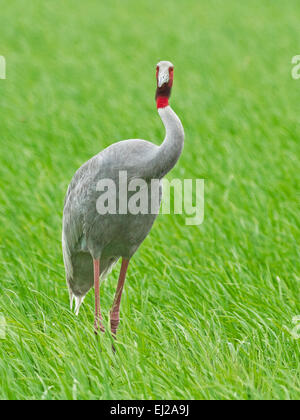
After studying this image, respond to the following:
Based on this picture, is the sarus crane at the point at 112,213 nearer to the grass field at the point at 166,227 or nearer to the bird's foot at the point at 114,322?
the bird's foot at the point at 114,322

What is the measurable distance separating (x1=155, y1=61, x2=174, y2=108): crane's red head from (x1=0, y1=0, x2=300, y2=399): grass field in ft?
3.81

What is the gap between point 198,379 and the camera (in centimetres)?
318

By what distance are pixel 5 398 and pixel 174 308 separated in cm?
132

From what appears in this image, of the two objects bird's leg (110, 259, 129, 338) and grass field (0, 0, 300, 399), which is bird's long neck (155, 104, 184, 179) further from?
grass field (0, 0, 300, 399)

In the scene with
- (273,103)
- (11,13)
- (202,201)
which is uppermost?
(11,13)

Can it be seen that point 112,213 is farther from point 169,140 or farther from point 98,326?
point 98,326

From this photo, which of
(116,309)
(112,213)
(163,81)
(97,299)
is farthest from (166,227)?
(163,81)

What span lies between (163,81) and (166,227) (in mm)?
2869

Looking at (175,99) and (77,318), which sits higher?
(175,99)

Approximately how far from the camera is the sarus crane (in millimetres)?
2885

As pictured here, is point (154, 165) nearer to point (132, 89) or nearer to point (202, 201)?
point (202, 201)

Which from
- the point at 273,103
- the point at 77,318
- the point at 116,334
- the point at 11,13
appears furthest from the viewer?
the point at 11,13
